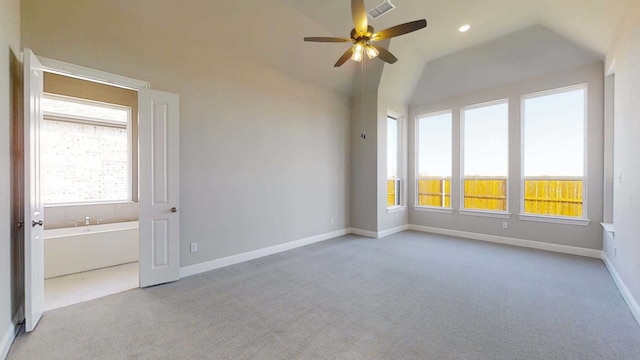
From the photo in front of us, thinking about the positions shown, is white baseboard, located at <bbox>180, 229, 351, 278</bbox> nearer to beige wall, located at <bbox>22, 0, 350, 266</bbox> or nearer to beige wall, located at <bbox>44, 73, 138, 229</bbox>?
beige wall, located at <bbox>22, 0, 350, 266</bbox>

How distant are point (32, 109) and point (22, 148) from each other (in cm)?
36

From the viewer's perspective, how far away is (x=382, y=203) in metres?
5.73

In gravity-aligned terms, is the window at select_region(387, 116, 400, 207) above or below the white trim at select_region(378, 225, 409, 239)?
above

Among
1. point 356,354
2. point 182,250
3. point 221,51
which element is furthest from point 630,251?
point 221,51

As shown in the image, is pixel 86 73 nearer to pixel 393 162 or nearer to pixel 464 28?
pixel 464 28

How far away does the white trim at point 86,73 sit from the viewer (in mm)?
2617

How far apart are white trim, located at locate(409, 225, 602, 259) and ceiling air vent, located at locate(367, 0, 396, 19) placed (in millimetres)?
4589

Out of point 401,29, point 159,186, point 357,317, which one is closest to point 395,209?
point 357,317

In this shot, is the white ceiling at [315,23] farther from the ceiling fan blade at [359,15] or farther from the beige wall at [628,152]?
the ceiling fan blade at [359,15]

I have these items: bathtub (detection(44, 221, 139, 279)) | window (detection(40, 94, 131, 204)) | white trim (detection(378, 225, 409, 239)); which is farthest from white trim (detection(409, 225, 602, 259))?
window (detection(40, 94, 131, 204))

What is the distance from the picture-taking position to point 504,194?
17.5 feet

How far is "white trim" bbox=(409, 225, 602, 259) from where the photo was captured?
439cm

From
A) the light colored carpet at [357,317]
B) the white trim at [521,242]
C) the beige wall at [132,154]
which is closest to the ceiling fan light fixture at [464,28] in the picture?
the light colored carpet at [357,317]

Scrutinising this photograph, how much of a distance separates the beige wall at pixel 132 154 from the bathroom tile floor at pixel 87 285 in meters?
1.25
